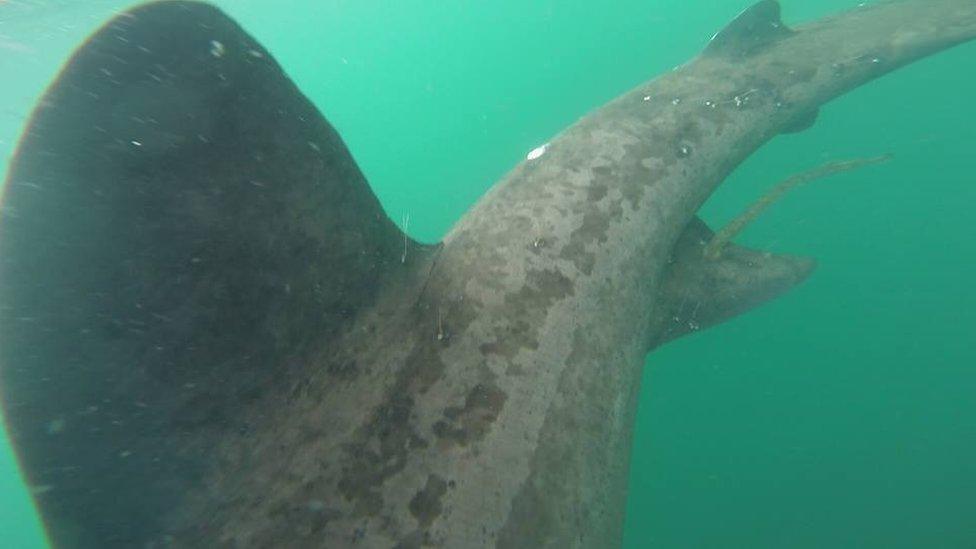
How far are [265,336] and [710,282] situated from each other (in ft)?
11.2

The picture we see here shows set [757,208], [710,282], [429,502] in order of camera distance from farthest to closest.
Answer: [757,208] → [710,282] → [429,502]

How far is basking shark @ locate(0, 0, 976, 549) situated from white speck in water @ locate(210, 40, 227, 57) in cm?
1

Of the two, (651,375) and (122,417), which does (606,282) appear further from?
(651,375)

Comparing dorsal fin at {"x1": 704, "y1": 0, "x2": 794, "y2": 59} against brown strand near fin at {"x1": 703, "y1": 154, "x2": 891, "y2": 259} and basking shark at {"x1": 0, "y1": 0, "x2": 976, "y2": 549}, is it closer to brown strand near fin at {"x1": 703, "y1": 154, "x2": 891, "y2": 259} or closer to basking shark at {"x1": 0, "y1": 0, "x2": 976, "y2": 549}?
brown strand near fin at {"x1": 703, "y1": 154, "x2": 891, "y2": 259}

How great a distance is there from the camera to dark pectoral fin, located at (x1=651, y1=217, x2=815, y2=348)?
4262 mm

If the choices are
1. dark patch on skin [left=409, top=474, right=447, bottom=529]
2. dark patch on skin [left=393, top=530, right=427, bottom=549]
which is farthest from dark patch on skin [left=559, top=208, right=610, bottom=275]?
dark patch on skin [left=393, top=530, right=427, bottom=549]

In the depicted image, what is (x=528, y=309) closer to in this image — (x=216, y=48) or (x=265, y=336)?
(x=265, y=336)

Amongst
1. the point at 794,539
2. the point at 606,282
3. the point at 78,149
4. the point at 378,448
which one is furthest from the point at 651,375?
the point at 78,149

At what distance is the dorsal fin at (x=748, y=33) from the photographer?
6160mm

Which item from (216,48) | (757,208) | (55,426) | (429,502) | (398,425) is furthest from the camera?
(757,208)

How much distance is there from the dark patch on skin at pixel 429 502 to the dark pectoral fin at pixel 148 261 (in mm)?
782

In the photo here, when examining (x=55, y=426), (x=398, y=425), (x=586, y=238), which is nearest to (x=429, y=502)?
(x=398, y=425)

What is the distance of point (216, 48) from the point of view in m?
2.12

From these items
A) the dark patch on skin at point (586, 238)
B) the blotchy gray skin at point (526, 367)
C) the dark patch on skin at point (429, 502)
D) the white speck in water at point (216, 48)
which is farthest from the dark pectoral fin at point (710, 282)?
the white speck in water at point (216, 48)
